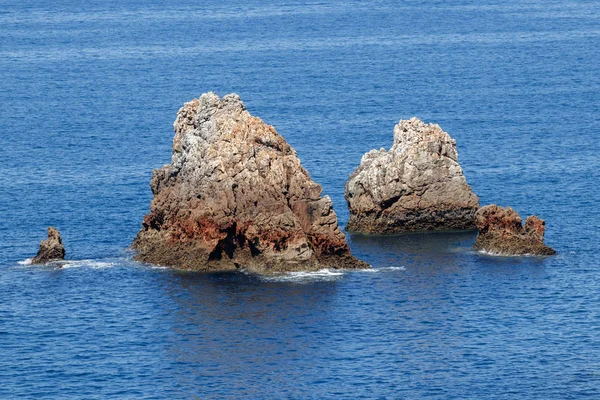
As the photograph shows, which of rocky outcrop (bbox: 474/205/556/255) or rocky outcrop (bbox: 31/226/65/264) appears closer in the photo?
rocky outcrop (bbox: 31/226/65/264)

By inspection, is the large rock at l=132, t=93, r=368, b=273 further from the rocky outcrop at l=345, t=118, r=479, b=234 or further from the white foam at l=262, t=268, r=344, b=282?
the rocky outcrop at l=345, t=118, r=479, b=234

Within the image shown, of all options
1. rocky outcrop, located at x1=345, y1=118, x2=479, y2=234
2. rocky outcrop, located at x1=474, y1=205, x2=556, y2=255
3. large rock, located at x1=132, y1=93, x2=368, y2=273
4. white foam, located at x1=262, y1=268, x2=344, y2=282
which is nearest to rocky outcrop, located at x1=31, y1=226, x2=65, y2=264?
large rock, located at x1=132, y1=93, x2=368, y2=273

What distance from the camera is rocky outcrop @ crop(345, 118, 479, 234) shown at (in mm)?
144500

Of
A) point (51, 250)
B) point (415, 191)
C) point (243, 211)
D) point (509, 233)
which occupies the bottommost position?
point (51, 250)

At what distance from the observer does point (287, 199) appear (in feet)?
426

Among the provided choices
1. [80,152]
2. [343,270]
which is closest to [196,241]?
[343,270]

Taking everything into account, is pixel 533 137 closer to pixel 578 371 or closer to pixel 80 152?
pixel 80 152

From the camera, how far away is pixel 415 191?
145 meters

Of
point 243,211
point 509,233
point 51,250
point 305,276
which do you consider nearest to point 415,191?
point 509,233

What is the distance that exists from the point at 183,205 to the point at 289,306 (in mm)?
16403

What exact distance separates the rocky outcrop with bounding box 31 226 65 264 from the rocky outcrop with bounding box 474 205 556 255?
37681mm

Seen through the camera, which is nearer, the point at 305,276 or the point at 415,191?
the point at 305,276

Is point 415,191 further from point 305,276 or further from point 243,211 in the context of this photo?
point 243,211

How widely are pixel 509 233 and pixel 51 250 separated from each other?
135 feet
